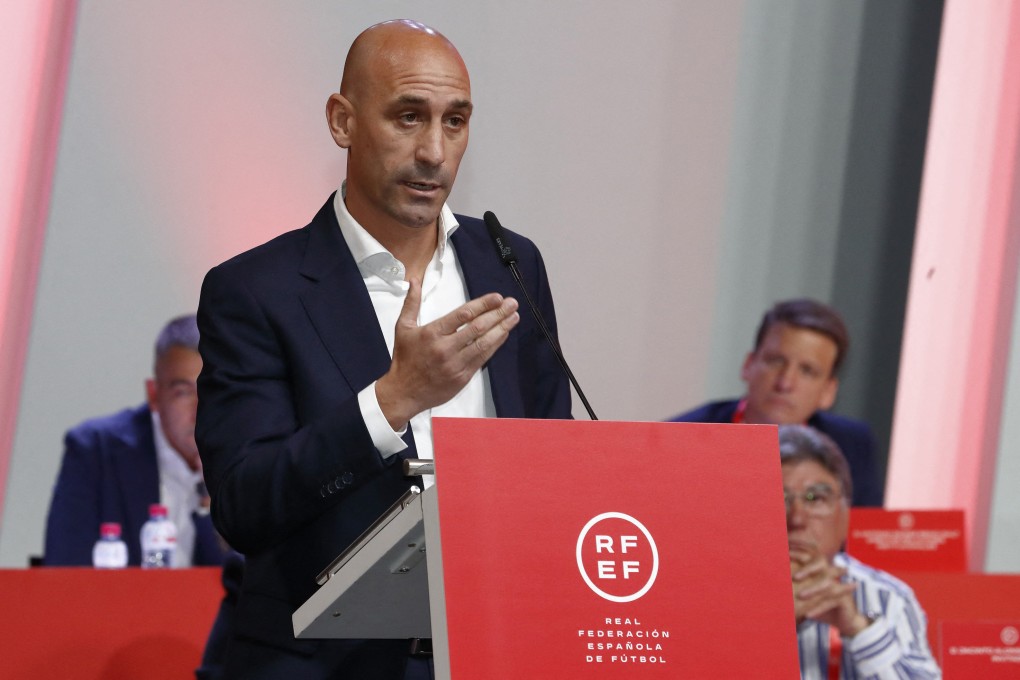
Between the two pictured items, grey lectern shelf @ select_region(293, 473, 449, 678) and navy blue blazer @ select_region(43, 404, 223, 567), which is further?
navy blue blazer @ select_region(43, 404, 223, 567)

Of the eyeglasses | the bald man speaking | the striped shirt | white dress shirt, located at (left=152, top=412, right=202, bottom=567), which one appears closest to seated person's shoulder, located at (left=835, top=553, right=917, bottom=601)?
the striped shirt

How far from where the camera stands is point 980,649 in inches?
109

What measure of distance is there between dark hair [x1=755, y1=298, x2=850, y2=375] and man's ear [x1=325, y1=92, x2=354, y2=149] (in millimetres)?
3136

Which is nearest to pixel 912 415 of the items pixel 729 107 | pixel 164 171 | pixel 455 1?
pixel 729 107

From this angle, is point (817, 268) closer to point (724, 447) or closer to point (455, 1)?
point (455, 1)

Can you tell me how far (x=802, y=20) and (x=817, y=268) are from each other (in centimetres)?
118

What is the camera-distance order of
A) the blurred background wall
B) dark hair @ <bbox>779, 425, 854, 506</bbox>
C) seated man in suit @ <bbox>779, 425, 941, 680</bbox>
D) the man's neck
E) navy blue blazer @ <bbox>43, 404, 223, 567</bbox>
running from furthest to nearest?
1. the blurred background wall
2. navy blue blazer @ <bbox>43, 404, 223, 567</bbox>
3. dark hair @ <bbox>779, 425, 854, 506</bbox>
4. seated man in suit @ <bbox>779, 425, 941, 680</bbox>
5. the man's neck

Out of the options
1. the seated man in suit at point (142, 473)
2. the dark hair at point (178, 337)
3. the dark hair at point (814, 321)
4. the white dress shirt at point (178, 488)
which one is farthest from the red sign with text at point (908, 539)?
the dark hair at point (178, 337)

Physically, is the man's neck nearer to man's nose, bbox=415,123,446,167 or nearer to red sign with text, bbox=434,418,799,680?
man's nose, bbox=415,123,446,167

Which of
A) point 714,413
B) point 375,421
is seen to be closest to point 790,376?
point 714,413

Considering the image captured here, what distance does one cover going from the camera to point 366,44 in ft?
6.13

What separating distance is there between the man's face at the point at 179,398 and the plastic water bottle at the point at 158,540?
0.30 metres

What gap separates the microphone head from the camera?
1.83 m

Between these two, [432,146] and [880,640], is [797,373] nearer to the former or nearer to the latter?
[880,640]
